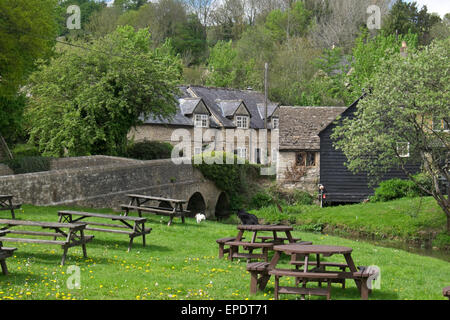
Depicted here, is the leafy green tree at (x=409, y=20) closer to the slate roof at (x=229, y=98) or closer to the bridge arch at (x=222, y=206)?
the slate roof at (x=229, y=98)

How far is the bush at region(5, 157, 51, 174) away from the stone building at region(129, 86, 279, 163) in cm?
1693

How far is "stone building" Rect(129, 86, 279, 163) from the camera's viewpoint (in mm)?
47594

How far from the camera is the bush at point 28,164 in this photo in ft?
86.6

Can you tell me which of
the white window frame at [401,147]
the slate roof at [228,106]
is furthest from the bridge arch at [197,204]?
the slate roof at [228,106]

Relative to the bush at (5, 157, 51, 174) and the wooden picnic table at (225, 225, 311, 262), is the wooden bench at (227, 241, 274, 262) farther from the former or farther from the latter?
the bush at (5, 157, 51, 174)

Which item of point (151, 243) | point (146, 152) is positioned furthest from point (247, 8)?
point (151, 243)

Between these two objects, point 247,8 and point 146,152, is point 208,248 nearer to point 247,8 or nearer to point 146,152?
point 146,152

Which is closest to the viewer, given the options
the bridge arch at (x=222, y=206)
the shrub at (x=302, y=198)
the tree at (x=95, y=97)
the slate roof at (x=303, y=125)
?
the tree at (x=95, y=97)

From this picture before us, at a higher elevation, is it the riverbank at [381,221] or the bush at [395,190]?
the bush at [395,190]

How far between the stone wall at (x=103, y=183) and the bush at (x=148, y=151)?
5.23 m

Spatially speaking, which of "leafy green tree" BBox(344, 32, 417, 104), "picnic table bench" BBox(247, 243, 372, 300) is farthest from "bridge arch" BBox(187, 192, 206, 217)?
"picnic table bench" BBox(247, 243, 372, 300)

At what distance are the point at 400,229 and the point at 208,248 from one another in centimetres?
1707

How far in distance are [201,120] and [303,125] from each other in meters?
9.59

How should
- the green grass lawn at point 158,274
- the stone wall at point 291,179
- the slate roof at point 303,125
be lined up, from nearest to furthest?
1. the green grass lawn at point 158,274
2. the stone wall at point 291,179
3. the slate roof at point 303,125
